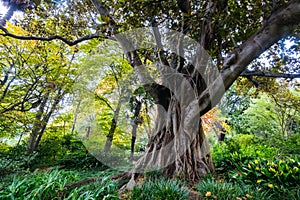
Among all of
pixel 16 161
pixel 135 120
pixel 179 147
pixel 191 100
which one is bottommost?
pixel 16 161

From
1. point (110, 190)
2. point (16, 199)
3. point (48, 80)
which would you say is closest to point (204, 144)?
point (110, 190)

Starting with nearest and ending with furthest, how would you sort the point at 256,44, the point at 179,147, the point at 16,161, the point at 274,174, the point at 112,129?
1. the point at 274,174
2. the point at 256,44
3. the point at 179,147
4. the point at 16,161
5. the point at 112,129

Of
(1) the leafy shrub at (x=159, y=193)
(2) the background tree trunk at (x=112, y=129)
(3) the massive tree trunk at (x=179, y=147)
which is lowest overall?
(1) the leafy shrub at (x=159, y=193)

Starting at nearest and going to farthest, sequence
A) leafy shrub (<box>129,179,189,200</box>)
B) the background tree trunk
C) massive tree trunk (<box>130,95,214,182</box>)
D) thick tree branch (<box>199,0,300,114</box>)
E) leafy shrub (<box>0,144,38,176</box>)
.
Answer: leafy shrub (<box>129,179,189,200</box>)
thick tree branch (<box>199,0,300,114</box>)
massive tree trunk (<box>130,95,214,182</box>)
leafy shrub (<box>0,144,38,176</box>)
the background tree trunk

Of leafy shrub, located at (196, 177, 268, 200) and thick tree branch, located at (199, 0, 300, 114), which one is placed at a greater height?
thick tree branch, located at (199, 0, 300, 114)

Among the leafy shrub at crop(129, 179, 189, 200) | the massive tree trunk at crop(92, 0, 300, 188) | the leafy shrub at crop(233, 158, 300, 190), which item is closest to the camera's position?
the leafy shrub at crop(129, 179, 189, 200)

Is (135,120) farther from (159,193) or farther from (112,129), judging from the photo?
(159,193)

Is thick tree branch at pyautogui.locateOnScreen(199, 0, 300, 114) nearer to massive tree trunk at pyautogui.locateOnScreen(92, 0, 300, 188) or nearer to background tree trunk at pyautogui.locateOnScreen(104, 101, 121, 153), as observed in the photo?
massive tree trunk at pyautogui.locateOnScreen(92, 0, 300, 188)

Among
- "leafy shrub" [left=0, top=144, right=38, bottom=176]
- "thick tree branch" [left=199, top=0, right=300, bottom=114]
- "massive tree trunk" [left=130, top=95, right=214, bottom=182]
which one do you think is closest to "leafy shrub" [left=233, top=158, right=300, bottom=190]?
"massive tree trunk" [left=130, top=95, right=214, bottom=182]

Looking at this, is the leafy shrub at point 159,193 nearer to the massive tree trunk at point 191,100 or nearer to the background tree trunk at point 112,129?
the massive tree trunk at point 191,100

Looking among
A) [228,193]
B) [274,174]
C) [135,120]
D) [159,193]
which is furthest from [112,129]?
[274,174]

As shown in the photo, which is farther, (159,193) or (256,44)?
(256,44)

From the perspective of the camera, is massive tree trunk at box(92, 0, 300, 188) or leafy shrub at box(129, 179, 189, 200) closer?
leafy shrub at box(129, 179, 189, 200)

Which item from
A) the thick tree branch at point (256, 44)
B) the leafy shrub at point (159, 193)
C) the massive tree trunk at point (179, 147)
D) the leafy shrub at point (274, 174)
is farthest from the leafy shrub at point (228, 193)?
the thick tree branch at point (256, 44)
